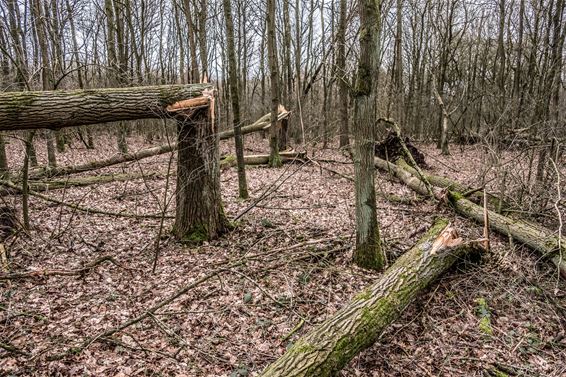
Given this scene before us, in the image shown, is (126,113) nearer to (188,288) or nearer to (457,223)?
(188,288)

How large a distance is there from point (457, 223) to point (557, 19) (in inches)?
252

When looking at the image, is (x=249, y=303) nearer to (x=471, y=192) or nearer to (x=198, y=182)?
(x=198, y=182)

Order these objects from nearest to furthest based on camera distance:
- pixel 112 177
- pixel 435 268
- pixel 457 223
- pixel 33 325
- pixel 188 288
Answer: pixel 33 325 → pixel 188 288 → pixel 435 268 → pixel 457 223 → pixel 112 177

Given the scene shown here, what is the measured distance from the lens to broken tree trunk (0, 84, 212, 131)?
4.74 m

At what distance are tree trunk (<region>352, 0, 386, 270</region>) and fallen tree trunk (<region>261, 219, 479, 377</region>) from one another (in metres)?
0.54

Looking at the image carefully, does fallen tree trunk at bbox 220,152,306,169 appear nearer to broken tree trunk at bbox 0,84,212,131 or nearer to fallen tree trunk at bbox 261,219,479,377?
broken tree trunk at bbox 0,84,212,131

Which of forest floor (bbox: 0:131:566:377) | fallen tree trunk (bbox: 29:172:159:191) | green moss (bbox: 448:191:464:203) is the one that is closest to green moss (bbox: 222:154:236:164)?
fallen tree trunk (bbox: 29:172:159:191)

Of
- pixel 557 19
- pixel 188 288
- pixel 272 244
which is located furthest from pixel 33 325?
pixel 557 19

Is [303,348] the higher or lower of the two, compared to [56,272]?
lower

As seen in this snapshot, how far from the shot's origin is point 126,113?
5.34 m

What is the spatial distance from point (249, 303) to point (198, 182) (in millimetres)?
2318

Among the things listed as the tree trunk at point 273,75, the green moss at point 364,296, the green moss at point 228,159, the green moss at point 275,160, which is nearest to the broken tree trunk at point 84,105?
the green moss at point 364,296

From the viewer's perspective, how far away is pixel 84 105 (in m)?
5.10

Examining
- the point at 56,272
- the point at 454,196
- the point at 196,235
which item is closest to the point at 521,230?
the point at 454,196
